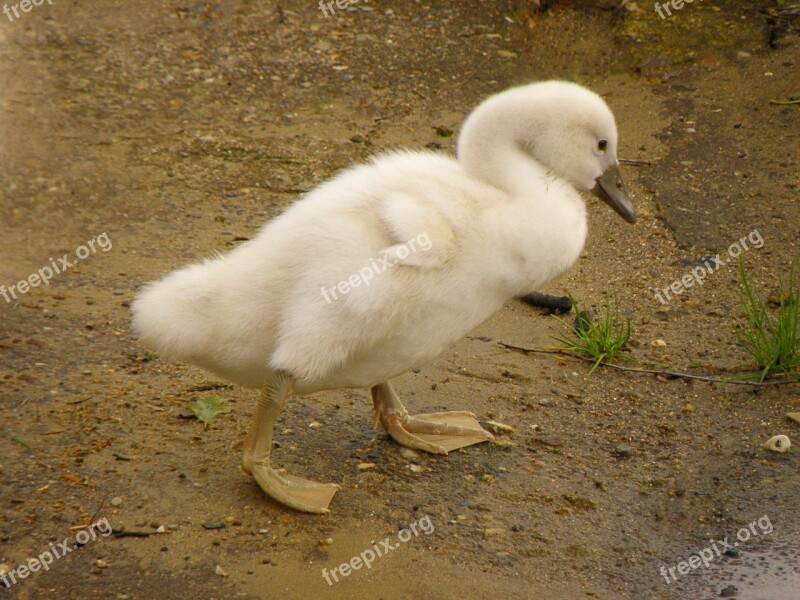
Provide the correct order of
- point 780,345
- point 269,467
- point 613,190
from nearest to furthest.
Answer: point 269,467 → point 613,190 → point 780,345

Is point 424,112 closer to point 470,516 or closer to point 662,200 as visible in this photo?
point 662,200

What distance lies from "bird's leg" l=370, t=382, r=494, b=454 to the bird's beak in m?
1.14

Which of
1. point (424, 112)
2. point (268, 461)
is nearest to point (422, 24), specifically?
point (424, 112)

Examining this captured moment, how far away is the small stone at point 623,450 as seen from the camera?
14.4ft

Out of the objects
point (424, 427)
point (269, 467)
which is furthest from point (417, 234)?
point (424, 427)

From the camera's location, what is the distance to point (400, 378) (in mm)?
A: 5062

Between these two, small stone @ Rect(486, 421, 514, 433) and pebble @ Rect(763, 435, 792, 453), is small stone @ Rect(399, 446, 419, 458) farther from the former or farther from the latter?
pebble @ Rect(763, 435, 792, 453)

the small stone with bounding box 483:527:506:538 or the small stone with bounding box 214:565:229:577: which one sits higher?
the small stone with bounding box 214:565:229:577

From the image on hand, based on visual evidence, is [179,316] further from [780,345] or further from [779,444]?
[780,345]

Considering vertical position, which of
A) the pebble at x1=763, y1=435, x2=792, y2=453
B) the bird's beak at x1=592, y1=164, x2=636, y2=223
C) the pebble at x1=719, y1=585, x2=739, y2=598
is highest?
the bird's beak at x1=592, y1=164, x2=636, y2=223

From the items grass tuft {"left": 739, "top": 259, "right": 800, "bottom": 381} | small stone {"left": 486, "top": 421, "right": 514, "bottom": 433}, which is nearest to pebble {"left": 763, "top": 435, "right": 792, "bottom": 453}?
grass tuft {"left": 739, "top": 259, "right": 800, "bottom": 381}

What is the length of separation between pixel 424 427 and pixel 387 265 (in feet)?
3.69

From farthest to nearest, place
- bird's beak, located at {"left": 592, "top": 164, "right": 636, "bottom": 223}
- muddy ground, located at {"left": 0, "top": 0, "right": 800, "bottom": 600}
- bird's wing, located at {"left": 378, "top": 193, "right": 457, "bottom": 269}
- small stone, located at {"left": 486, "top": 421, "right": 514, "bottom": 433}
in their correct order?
small stone, located at {"left": 486, "top": 421, "right": 514, "bottom": 433} → bird's beak, located at {"left": 592, "top": 164, "right": 636, "bottom": 223} → muddy ground, located at {"left": 0, "top": 0, "right": 800, "bottom": 600} → bird's wing, located at {"left": 378, "top": 193, "right": 457, "bottom": 269}

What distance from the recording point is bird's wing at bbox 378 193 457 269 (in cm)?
352
